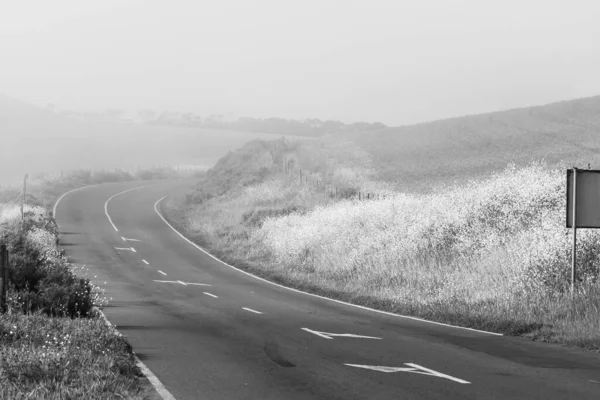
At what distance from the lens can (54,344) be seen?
10.4 metres

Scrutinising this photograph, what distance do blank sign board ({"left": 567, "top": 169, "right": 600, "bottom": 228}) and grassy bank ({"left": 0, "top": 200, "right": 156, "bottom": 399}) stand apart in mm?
10086

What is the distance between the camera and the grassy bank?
26.7 ft

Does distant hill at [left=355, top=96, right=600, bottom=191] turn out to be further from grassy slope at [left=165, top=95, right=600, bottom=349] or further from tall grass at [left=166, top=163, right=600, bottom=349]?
tall grass at [left=166, top=163, right=600, bottom=349]

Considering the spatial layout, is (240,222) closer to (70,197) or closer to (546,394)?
(70,197)

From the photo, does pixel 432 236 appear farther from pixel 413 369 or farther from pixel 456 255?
pixel 413 369

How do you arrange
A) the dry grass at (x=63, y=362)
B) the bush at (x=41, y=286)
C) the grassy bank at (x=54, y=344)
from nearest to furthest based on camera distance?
the dry grass at (x=63, y=362), the grassy bank at (x=54, y=344), the bush at (x=41, y=286)

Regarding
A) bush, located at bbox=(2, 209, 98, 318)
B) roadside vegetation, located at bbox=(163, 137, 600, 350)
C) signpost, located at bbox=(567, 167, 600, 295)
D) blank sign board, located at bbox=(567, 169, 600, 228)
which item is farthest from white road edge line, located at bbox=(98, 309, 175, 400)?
blank sign board, located at bbox=(567, 169, 600, 228)

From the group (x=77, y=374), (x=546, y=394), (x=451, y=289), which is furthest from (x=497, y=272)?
A: (x=77, y=374)

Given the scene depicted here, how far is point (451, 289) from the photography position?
19688 mm

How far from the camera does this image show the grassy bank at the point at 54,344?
8.12m

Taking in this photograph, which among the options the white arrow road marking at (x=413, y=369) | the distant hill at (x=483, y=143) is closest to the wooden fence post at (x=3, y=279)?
the white arrow road marking at (x=413, y=369)

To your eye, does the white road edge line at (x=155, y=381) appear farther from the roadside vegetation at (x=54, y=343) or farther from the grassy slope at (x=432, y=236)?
the grassy slope at (x=432, y=236)

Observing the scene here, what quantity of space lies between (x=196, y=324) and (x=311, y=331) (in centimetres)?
273

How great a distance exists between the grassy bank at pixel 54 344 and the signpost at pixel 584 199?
9.98 metres
